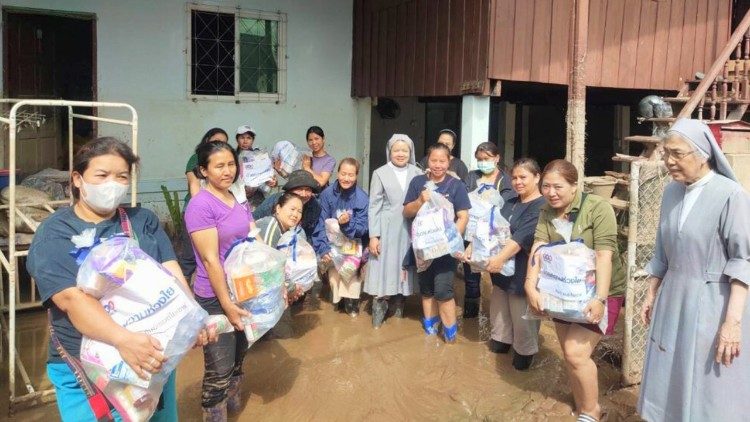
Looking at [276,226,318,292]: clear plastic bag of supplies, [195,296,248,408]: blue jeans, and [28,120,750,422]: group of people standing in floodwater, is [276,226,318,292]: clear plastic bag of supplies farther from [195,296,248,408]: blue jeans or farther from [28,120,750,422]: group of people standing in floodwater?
[195,296,248,408]: blue jeans

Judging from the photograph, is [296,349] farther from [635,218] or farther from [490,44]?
[490,44]

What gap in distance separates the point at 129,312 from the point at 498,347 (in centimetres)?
309

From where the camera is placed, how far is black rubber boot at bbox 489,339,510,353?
14.8 feet

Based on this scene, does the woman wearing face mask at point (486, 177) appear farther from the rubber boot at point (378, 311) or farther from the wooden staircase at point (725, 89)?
the wooden staircase at point (725, 89)

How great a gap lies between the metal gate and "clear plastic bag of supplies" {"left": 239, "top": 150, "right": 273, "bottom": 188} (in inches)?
129

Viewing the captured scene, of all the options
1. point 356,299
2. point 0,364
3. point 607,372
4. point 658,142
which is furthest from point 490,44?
point 0,364

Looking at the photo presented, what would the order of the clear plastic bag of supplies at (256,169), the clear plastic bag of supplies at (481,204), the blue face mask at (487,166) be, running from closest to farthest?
the clear plastic bag of supplies at (481,204) < the blue face mask at (487,166) < the clear plastic bag of supplies at (256,169)

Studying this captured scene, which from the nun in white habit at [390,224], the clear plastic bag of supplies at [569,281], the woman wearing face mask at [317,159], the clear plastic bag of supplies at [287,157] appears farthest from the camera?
the clear plastic bag of supplies at [287,157]

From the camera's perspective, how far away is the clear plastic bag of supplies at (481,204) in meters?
4.41

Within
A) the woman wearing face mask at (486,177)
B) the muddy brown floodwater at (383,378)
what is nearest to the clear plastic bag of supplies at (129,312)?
the muddy brown floodwater at (383,378)

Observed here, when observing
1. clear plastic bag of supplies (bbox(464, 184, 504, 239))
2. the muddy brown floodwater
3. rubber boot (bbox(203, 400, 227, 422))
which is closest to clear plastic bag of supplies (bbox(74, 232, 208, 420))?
rubber boot (bbox(203, 400, 227, 422))

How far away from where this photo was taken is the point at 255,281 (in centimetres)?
303

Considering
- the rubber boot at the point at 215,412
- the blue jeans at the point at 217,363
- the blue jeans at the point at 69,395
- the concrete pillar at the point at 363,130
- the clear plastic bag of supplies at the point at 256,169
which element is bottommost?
the rubber boot at the point at 215,412

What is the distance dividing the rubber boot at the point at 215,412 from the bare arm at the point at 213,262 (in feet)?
1.73
